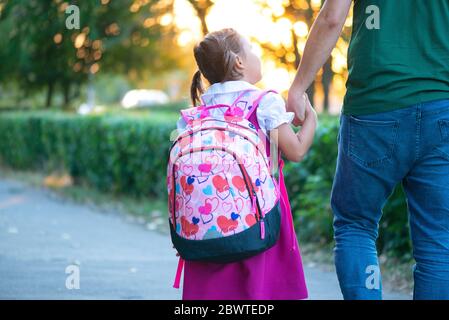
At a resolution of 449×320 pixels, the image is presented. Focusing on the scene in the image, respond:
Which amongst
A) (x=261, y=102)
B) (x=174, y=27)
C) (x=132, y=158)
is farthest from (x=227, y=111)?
(x=174, y=27)

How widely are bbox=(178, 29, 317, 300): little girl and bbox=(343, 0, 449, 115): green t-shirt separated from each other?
1.04ft

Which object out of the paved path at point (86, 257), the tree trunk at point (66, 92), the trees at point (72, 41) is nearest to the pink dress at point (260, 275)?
the paved path at point (86, 257)

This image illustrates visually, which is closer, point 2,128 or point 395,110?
point 395,110

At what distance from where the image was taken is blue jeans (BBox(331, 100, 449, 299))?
3213mm

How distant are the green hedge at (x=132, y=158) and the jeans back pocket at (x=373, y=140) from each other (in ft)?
9.89

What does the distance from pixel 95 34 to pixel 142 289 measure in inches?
151

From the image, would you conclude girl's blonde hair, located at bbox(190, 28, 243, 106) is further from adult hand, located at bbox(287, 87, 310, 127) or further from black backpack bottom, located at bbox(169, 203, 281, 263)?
black backpack bottom, located at bbox(169, 203, 281, 263)

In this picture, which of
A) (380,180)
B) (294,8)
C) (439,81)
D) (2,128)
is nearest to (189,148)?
(380,180)

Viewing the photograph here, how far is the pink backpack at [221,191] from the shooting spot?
314 cm

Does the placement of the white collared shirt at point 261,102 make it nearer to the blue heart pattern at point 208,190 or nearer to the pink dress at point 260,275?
the pink dress at point 260,275

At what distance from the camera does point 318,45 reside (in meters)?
3.33

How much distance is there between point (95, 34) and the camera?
8.74m

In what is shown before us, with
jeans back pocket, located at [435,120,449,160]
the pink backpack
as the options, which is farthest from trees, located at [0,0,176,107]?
jeans back pocket, located at [435,120,449,160]
